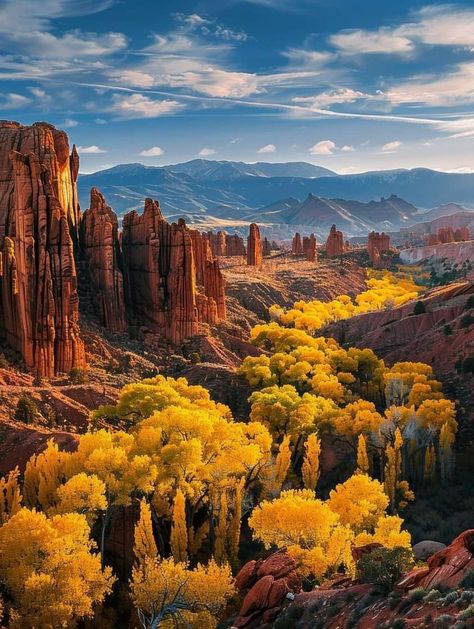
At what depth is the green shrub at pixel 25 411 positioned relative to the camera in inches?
1658

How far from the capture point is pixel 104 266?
72.4 meters

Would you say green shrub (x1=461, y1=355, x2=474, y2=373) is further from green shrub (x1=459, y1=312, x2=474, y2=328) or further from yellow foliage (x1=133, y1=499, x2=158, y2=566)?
yellow foliage (x1=133, y1=499, x2=158, y2=566)

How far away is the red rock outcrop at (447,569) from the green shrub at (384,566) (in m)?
0.40

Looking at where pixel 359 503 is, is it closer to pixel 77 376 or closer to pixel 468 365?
pixel 77 376

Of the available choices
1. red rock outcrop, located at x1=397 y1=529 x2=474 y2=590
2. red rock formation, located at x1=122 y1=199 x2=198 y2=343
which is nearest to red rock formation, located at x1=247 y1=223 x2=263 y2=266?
red rock formation, located at x1=122 y1=199 x2=198 y2=343

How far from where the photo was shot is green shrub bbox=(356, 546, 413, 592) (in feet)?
71.5

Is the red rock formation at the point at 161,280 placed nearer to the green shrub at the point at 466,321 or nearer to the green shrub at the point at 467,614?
the green shrub at the point at 466,321

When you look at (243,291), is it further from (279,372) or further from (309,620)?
(309,620)

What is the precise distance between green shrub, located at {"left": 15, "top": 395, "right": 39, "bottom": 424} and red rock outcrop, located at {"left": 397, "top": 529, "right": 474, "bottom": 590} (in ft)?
97.4

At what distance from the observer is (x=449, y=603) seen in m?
17.9

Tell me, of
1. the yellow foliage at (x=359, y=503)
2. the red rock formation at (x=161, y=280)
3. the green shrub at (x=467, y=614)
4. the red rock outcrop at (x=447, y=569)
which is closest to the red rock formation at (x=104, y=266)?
the red rock formation at (x=161, y=280)

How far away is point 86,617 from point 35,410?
726 inches

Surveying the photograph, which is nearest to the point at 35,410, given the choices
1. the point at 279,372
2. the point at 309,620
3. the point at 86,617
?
the point at 86,617

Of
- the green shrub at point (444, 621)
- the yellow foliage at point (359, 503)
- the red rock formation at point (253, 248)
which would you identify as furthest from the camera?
the red rock formation at point (253, 248)
